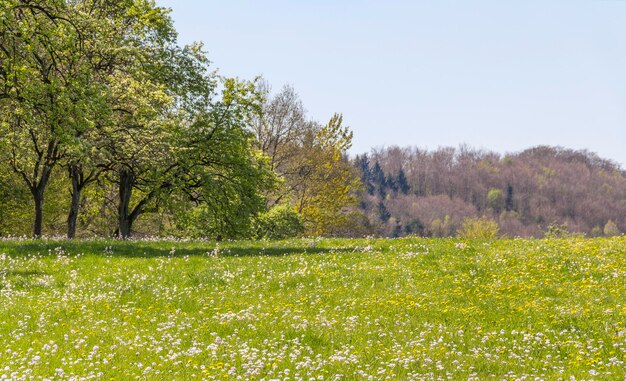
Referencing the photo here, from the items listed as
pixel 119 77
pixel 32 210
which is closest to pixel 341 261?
pixel 119 77

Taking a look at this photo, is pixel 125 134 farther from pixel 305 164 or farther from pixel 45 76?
pixel 305 164

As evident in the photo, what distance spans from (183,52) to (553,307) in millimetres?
32751

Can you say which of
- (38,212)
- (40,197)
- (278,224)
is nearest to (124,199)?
(40,197)

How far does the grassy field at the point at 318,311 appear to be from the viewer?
10.4 m

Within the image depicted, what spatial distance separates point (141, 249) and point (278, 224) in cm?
2539

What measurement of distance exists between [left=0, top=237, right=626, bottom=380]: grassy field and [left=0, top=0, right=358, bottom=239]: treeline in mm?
7163

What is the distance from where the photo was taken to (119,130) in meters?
31.3

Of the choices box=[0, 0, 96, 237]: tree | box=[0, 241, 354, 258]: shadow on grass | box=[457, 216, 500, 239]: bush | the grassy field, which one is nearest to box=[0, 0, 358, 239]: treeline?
box=[0, 0, 96, 237]: tree

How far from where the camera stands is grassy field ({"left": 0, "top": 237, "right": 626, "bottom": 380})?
34.1 feet

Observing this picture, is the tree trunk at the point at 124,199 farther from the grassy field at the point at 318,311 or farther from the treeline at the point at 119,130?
the grassy field at the point at 318,311

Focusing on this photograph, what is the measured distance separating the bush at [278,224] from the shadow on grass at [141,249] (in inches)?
935

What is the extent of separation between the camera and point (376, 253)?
22234 millimetres

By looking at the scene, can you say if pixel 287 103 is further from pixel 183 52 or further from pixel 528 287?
pixel 528 287

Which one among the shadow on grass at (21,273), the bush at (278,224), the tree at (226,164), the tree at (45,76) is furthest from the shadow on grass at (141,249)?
the bush at (278,224)
